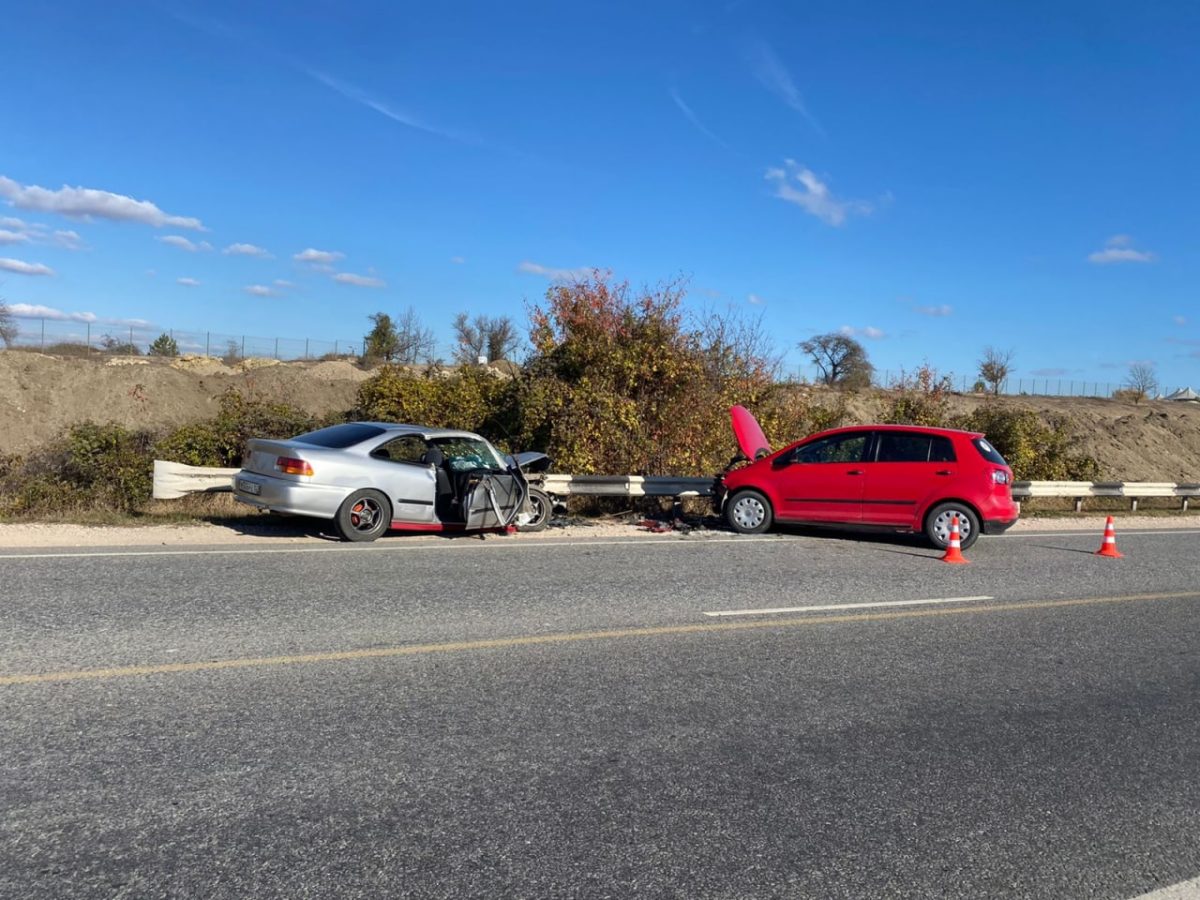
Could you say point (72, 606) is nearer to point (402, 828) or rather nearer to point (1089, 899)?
point (402, 828)

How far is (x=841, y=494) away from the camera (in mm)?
13250

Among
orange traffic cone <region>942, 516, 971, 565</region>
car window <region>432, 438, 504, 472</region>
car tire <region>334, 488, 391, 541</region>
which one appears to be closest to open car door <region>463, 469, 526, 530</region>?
car window <region>432, 438, 504, 472</region>

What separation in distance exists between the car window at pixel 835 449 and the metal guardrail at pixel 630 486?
1.92 metres

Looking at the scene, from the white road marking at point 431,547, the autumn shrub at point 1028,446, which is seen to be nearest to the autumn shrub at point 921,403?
the autumn shrub at point 1028,446

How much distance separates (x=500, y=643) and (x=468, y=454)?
6.18 m

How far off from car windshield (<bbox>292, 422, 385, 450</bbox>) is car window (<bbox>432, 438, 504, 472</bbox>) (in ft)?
2.83

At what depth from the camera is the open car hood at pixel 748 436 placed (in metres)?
15.3

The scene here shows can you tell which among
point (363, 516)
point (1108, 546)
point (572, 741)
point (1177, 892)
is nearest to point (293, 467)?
point (363, 516)

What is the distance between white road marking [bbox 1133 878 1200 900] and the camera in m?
3.49

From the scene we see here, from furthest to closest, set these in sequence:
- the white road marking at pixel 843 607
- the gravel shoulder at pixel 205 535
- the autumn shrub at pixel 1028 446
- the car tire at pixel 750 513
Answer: the autumn shrub at pixel 1028 446 < the car tire at pixel 750 513 < the gravel shoulder at pixel 205 535 < the white road marking at pixel 843 607

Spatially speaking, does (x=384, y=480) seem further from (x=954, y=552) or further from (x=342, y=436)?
(x=954, y=552)

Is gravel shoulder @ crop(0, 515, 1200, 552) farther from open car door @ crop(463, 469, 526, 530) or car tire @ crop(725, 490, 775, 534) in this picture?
car tire @ crop(725, 490, 775, 534)

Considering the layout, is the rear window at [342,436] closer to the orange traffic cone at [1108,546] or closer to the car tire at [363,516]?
the car tire at [363,516]

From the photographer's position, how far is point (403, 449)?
11867 millimetres
